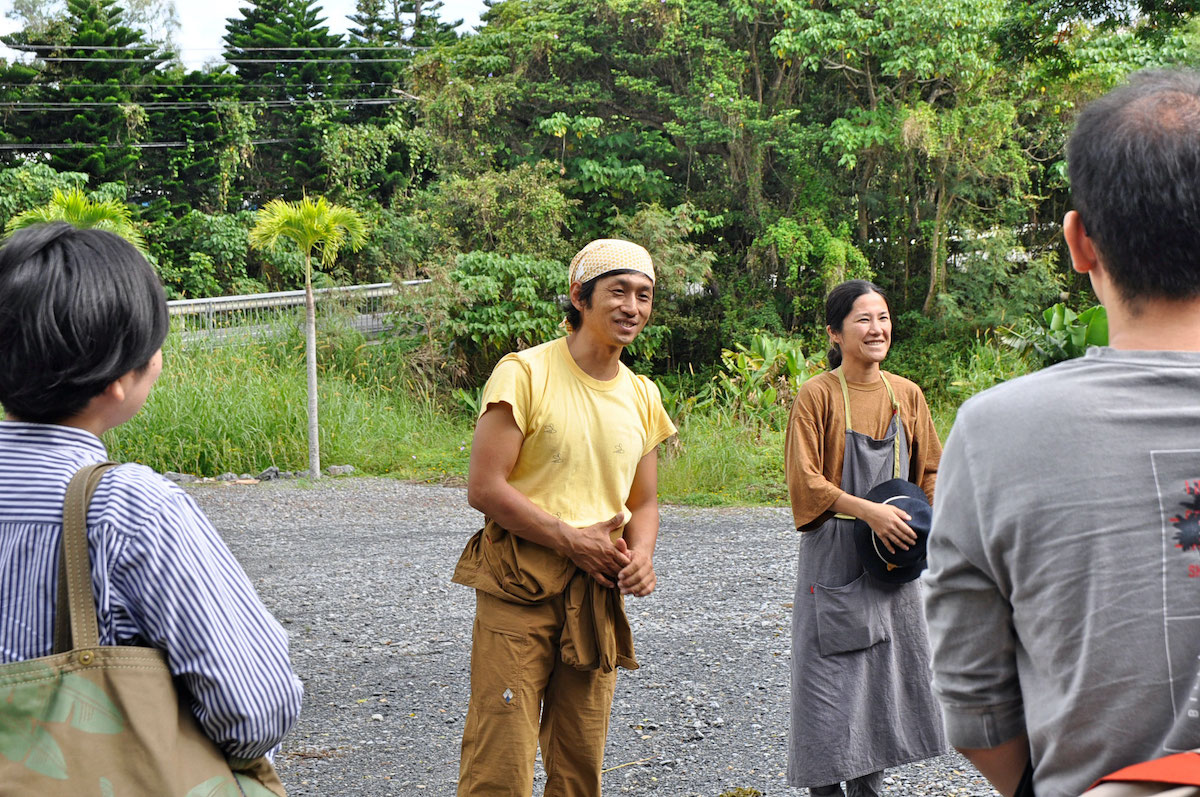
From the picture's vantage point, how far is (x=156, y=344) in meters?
1.64

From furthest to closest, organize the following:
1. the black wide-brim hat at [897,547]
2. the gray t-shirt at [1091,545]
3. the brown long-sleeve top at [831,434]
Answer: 1. the brown long-sleeve top at [831,434]
2. the black wide-brim hat at [897,547]
3. the gray t-shirt at [1091,545]

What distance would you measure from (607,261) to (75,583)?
1.92 m

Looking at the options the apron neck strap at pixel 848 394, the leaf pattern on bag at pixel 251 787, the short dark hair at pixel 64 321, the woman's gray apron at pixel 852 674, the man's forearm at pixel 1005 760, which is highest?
the short dark hair at pixel 64 321

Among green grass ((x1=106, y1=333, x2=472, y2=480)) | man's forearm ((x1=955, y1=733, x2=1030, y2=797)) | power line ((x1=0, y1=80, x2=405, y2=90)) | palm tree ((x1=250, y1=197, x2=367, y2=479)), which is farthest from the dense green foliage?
man's forearm ((x1=955, y1=733, x2=1030, y2=797))

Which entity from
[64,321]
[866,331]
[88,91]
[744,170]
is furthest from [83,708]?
[88,91]

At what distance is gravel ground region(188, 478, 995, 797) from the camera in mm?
4211

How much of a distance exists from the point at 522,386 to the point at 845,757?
1.44 meters

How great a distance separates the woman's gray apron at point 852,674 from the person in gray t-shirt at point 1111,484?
6.25ft

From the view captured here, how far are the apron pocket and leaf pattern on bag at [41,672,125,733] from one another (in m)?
2.29

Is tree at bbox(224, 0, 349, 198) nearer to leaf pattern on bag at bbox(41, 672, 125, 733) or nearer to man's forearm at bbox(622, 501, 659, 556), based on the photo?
man's forearm at bbox(622, 501, 659, 556)

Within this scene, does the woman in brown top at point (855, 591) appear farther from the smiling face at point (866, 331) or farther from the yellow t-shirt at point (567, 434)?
the yellow t-shirt at point (567, 434)

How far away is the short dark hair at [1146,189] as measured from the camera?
1299 millimetres

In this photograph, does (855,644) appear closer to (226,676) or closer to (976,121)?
(226,676)

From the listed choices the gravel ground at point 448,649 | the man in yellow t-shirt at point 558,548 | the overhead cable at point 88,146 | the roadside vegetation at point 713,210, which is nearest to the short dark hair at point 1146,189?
the man in yellow t-shirt at point 558,548
